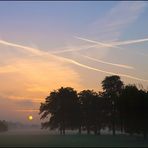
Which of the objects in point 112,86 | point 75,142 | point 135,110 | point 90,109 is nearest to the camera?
point 75,142

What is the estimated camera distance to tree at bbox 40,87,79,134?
5591 inches

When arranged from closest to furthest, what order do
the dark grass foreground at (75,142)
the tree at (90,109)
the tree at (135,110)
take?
the dark grass foreground at (75,142), the tree at (135,110), the tree at (90,109)

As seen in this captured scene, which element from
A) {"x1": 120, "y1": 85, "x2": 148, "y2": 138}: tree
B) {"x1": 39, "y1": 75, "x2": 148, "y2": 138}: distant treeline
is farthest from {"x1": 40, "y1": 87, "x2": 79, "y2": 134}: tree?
{"x1": 120, "y1": 85, "x2": 148, "y2": 138}: tree

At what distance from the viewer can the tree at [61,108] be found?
466 feet

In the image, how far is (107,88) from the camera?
131m

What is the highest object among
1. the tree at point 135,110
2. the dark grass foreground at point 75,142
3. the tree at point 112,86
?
the tree at point 112,86

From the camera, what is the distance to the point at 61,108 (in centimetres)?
14262

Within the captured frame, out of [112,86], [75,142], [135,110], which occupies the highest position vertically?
[112,86]

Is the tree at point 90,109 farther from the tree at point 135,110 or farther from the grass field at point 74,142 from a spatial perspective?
the grass field at point 74,142

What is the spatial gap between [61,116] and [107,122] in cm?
1705

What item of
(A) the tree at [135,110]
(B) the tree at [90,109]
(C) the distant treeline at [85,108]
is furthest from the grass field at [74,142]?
(B) the tree at [90,109]

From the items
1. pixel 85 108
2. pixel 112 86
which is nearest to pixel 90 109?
pixel 85 108

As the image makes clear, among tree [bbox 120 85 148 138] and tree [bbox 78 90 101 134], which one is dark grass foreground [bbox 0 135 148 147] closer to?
tree [bbox 120 85 148 138]

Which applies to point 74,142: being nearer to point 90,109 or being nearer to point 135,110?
point 135,110
